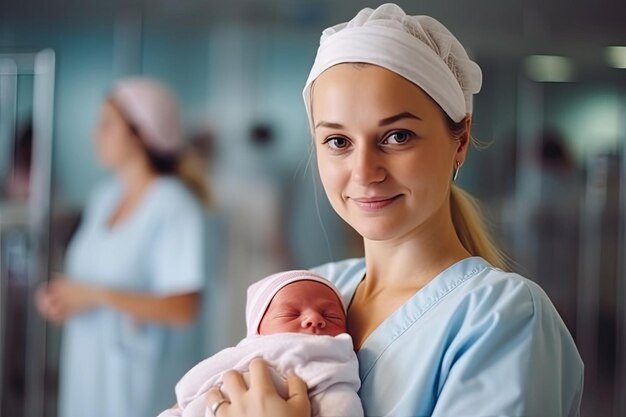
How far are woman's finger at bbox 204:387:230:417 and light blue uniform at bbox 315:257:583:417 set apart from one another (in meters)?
0.15

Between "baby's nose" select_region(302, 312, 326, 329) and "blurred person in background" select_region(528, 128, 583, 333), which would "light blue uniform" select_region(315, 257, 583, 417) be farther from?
"blurred person in background" select_region(528, 128, 583, 333)

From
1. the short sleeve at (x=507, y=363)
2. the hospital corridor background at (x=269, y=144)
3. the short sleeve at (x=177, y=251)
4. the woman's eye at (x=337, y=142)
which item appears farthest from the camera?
the hospital corridor background at (x=269, y=144)

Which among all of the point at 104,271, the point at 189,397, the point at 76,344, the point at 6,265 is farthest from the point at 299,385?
the point at 6,265

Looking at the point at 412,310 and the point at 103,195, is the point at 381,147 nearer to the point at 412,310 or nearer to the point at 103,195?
the point at 412,310

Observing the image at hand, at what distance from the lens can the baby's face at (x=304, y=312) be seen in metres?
0.99

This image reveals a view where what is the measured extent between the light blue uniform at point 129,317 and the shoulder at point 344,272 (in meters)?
1.27

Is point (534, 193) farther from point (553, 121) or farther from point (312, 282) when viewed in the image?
point (312, 282)

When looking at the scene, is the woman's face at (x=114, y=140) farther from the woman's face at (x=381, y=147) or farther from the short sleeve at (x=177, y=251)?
the woman's face at (x=381, y=147)

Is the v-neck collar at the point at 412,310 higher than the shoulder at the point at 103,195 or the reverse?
the reverse

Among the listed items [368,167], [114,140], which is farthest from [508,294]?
[114,140]

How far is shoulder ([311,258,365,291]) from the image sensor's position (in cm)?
118

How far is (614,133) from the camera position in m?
2.59

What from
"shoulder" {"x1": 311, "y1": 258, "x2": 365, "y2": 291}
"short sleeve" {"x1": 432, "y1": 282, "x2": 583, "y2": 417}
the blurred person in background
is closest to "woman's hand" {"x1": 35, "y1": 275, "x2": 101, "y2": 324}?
the blurred person in background

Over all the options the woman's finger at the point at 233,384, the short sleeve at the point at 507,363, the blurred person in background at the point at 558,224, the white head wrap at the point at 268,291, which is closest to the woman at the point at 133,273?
the blurred person in background at the point at 558,224
